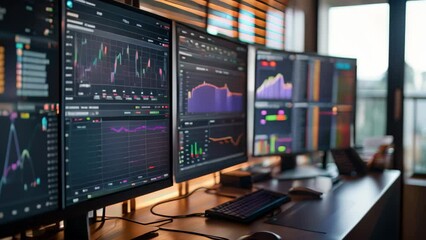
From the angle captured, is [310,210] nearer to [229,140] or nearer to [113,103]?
[229,140]

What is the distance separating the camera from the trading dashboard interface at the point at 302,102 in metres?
2.15

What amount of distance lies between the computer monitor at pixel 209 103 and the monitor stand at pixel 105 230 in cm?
23

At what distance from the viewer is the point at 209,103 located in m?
1.67

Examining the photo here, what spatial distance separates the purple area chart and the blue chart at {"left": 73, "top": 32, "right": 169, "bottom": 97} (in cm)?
85

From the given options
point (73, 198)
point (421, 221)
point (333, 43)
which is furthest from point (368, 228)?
point (333, 43)

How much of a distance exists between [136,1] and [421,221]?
2395 mm

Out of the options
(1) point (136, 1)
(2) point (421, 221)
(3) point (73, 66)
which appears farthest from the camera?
(2) point (421, 221)

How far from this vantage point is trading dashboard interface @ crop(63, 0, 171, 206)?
1.02 m

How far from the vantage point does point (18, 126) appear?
88 cm

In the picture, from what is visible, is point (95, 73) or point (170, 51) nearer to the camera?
point (95, 73)

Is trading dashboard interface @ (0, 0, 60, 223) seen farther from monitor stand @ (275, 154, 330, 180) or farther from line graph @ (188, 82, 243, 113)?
monitor stand @ (275, 154, 330, 180)

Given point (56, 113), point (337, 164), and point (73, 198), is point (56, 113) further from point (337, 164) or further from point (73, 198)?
point (337, 164)

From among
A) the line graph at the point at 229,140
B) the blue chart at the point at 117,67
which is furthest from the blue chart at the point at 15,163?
the line graph at the point at 229,140

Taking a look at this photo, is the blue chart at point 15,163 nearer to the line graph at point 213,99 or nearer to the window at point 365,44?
the line graph at point 213,99
